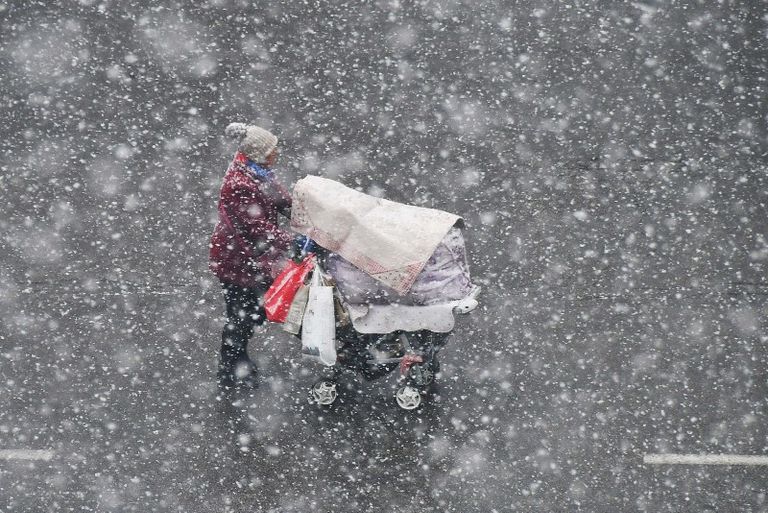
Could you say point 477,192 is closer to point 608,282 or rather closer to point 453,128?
point 453,128

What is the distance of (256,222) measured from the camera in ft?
16.4

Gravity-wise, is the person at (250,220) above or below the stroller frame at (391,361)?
above

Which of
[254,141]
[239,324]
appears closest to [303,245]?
[254,141]

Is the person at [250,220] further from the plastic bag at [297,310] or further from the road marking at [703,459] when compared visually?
the road marking at [703,459]

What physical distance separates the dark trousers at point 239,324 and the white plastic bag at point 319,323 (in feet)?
3.07

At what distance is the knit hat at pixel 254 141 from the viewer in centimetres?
481

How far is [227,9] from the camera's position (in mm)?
7453

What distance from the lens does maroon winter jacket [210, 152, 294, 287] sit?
16.1 ft

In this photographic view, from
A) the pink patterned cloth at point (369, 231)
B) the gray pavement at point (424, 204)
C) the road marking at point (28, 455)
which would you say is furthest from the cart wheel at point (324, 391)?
the road marking at point (28, 455)

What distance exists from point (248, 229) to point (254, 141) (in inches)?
22.9

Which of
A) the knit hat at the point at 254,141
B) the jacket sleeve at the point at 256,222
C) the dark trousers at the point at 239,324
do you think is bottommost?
the dark trousers at the point at 239,324

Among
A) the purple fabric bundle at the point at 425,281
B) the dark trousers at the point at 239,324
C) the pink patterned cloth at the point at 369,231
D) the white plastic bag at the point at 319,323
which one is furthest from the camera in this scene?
the dark trousers at the point at 239,324

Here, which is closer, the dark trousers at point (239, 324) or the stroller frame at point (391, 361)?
the stroller frame at point (391, 361)

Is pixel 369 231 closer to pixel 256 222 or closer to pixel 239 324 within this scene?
pixel 256 222
